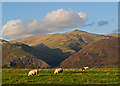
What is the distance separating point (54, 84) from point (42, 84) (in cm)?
134

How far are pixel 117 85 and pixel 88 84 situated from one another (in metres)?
2.89

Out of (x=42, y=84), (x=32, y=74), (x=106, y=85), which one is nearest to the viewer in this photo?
(x=106, y=85)

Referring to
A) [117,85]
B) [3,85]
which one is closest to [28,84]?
[3,85]

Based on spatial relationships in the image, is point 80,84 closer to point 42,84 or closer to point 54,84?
point 54,84

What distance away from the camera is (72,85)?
1789 centimetres

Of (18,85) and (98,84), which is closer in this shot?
(98,84)

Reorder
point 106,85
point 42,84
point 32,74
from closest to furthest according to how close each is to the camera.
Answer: point 106,85 < point 42,84 < point 32,74

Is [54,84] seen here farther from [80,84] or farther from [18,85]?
[18,85]

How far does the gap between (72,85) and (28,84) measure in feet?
16.5

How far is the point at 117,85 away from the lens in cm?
1755

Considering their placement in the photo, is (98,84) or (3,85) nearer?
(98,84)

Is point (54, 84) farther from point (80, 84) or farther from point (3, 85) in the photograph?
point (3, 85)

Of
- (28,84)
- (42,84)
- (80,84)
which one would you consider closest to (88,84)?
(80,84)

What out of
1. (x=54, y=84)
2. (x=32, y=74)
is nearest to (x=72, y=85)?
(x=54, y=84)
